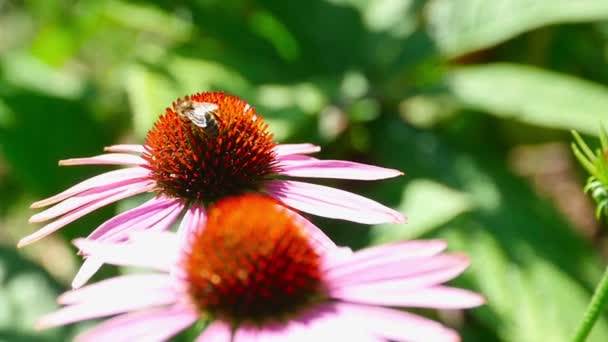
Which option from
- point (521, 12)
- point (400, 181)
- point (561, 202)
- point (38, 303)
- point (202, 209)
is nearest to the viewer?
point (202, 209)

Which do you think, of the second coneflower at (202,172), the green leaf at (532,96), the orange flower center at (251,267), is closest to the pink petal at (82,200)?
the second coneflower at (202,172)

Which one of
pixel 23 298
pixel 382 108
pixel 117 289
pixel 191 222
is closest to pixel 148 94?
pixel 23 298

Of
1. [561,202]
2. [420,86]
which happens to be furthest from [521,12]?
[561,202]

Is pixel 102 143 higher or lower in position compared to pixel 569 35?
lower

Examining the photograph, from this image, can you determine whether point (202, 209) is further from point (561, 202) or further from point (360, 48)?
point (561, 202)

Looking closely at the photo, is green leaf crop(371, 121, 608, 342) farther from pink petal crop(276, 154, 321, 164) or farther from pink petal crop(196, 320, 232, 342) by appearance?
pink petal crop(196, 320, 232, 342)

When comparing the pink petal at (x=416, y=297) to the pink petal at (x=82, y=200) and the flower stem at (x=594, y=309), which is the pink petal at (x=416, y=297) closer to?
the flower stem at (x=594, y=309)

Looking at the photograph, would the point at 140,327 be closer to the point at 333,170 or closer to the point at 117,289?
the point at 117,289

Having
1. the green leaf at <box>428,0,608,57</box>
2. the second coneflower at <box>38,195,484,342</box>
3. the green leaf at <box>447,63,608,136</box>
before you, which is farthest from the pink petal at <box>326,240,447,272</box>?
the green leaf at <box>428,0,608,57</box>
